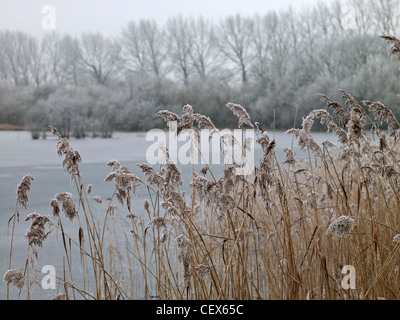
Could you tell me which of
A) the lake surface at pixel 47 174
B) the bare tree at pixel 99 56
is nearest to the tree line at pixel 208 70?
the bare tree at pixel 99 56

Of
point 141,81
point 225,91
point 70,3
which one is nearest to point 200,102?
point 225,91

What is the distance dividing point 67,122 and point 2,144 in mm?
961

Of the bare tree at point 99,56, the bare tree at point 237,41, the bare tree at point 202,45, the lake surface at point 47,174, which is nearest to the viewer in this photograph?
the lake surface at point 47,174

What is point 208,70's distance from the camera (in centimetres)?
566

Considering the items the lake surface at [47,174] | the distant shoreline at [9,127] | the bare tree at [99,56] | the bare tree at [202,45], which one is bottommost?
the lake surface at [47,174]

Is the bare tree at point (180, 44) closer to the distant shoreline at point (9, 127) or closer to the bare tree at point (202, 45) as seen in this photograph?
the bare tree at point (202, 45)

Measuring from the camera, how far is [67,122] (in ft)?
17.6

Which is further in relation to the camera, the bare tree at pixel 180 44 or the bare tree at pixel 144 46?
the bare tree at pixel 180 44

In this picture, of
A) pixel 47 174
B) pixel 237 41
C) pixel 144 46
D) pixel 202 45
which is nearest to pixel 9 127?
pixel 47 174

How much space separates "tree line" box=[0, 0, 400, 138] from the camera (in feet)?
15.2

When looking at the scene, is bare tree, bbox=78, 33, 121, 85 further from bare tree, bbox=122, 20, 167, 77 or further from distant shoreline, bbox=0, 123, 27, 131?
distant shoreline, bbox=0, 123, 27, 131

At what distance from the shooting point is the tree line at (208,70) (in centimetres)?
463

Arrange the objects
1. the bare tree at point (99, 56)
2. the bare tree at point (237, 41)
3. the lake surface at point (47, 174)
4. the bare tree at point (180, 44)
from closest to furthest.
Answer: the lake surface at point (47, 174) → the bare tree at point (99, 56) → the bare tree at point (180, 44) → the bare tree at point (237, 41)
